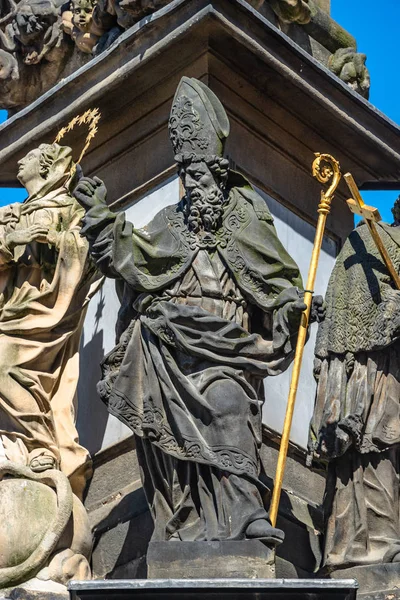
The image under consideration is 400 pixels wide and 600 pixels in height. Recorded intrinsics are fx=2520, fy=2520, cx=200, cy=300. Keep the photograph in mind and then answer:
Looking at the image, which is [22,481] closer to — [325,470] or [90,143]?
[325,470]

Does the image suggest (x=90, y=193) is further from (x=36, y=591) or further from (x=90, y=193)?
(x=36, y=591)

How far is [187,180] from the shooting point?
13.8 metres

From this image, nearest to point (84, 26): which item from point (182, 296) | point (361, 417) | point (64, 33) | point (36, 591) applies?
point (64, 33)

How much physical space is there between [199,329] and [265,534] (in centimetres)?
123

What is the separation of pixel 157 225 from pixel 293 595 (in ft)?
8.03

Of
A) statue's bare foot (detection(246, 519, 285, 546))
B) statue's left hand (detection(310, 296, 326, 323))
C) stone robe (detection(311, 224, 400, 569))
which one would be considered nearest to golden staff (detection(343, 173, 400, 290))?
stone robe (detection(311, 224, 400, 569))

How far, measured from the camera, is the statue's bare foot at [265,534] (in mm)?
12836

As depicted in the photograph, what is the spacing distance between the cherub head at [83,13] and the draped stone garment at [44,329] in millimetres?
1509

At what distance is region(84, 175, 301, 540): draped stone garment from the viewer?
13.1 m

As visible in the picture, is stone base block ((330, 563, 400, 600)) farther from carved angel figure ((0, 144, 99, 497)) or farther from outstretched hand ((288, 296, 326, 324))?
carved angel figure ((0, 144, 99, 497))

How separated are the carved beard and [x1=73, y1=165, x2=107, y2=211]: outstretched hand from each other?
500 millimetres

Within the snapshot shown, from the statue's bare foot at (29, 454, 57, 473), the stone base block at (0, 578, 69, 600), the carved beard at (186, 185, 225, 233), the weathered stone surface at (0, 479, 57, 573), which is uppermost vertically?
the carved beard at (186, 185, 225, 233)

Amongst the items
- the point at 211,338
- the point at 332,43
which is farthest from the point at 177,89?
the point at 332,43

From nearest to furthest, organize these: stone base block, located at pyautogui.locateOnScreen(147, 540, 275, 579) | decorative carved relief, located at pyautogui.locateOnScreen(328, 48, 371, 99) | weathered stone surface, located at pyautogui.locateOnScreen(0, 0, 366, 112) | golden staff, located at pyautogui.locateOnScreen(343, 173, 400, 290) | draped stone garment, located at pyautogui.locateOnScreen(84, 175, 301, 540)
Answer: stone base block, located at pyautogui.locateOnScreen(147, 540, 275, 579), draped stone garment, located at pyautogui.locateOnScreen(84, 175, 301, 540), golden staff, located at pyautogui.locateOnScreen(343, 173, 400, 290), weathered stone surface, located at pyautogui.locateOnScreen(0, 0, 366, 112), decorative carved relief, located at pyautogui.locateOnScreen(328, 48, 371, 99)
